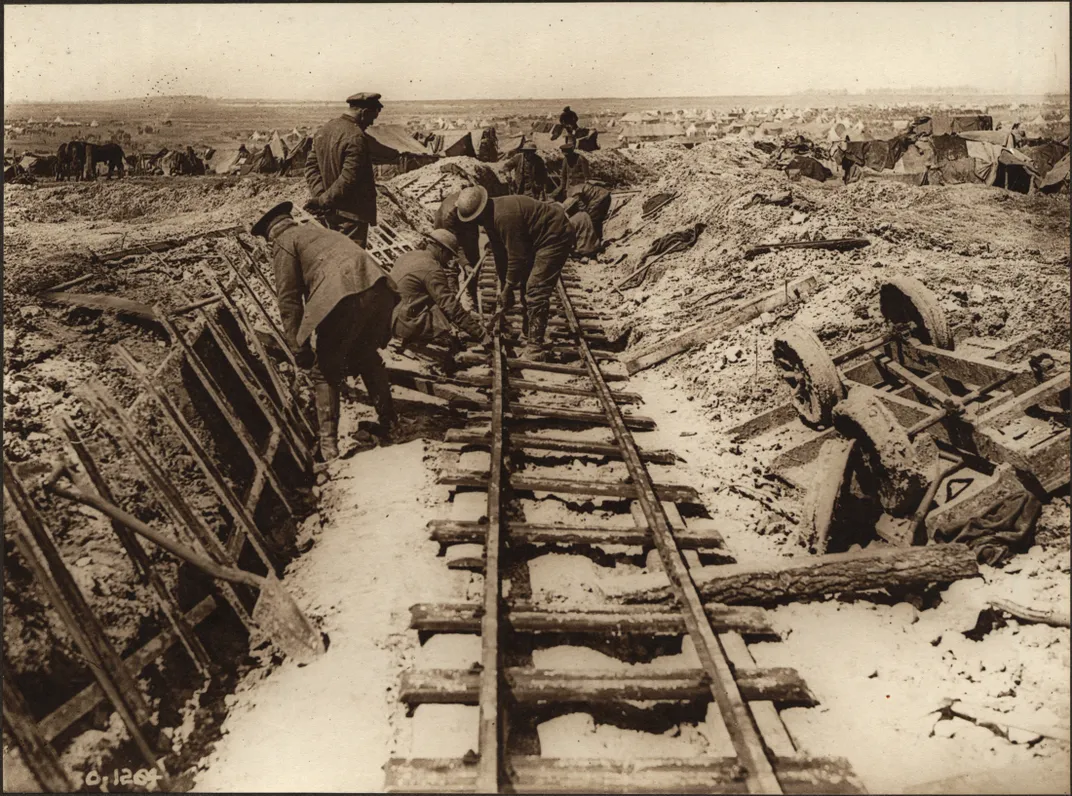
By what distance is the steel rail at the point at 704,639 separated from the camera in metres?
2.30

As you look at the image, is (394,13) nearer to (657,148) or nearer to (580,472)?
(580,472)

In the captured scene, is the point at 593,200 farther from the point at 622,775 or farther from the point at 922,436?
the point at 622,775

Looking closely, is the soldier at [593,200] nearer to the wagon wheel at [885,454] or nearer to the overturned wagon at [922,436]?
the overturned wagon at [922,436]

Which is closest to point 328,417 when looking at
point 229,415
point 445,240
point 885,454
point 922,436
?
point 229,415

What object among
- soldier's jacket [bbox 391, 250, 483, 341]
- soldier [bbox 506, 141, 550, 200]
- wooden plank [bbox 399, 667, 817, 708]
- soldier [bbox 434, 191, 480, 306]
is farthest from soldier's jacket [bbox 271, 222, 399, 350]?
soldier [bbox 506, 141, 550, 200]

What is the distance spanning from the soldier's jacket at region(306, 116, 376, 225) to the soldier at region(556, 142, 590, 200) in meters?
8.00

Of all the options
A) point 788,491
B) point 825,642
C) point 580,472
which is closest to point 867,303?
point 788,491

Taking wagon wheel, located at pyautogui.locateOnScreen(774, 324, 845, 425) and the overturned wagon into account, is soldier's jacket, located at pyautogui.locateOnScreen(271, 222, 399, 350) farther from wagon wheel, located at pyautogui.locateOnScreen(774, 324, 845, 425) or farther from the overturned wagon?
the overturned wagon

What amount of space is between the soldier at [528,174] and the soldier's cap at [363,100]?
8.38m

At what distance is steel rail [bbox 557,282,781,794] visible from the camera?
2.30m

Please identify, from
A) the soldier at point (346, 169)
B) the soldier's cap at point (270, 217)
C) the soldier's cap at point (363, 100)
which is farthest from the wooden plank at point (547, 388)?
the soldier's cap at point (363, 100)

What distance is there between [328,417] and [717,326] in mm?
4209

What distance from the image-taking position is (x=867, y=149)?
64.6 feet

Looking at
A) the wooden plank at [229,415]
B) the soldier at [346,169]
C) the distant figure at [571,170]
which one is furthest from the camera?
→ the distant figure at [571,170]
